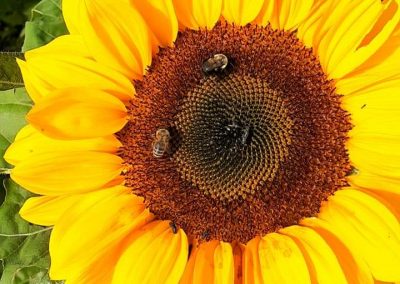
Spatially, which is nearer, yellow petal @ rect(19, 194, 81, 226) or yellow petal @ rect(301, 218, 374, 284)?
yellow petal @ rect(301, 218, 374, 284)

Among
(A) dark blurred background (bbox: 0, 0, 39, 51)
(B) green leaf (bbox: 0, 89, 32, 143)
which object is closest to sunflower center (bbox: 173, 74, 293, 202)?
(B) green leaf (bbox: 0, 89, 32, 143)

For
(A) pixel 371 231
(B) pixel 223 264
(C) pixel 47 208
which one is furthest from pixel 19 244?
(A) pixel 371 231

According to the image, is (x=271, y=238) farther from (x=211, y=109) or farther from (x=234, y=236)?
(x=211, y=109)

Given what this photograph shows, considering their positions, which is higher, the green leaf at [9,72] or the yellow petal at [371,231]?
the yellow petal at [371,231]

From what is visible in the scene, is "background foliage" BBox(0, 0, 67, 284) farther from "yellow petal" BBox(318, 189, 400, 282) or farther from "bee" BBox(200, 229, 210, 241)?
"yellow petal" BBox(318, 189, 400, 282)

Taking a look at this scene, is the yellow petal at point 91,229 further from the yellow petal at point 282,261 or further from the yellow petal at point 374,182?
the yellow petal at point 374,182

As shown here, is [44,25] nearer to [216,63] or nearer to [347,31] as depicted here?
[216,63]

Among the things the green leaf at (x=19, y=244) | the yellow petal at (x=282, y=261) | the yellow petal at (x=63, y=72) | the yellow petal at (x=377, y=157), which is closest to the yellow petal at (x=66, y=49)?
the yellow petal at (x=63, y=72)
